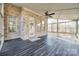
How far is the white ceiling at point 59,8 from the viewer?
8.36 ft

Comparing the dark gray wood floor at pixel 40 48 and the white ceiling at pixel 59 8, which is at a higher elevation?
the white ceiling at pixel 59 8

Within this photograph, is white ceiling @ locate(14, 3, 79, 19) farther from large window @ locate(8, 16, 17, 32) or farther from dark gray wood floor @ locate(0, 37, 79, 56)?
dark gray wood floor @ locate(0, 37, 79, 56)

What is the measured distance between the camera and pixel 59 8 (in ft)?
8.57

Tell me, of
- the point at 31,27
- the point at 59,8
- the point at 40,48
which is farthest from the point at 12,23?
the point at 59,8

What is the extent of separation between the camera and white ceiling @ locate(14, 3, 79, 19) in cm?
255

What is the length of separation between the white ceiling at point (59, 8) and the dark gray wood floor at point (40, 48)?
574 millimetres

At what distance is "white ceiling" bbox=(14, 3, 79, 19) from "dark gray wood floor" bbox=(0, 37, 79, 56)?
0.57 m

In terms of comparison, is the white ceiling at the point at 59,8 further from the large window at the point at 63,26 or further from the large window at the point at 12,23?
the large window at the point at 12,23

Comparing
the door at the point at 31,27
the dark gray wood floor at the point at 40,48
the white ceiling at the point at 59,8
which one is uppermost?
the white ceiling at the point at 59,8

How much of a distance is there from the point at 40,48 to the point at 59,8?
0.95m

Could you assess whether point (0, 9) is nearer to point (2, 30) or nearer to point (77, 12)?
point (2, 30)

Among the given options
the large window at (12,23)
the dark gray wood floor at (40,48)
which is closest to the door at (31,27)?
the dark gray wood floor at (40,48)

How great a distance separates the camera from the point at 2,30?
251 cm

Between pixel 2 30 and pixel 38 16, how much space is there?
818mm
